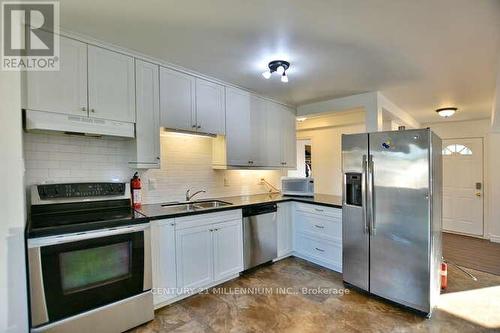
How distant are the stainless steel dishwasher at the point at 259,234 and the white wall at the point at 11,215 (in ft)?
6.83

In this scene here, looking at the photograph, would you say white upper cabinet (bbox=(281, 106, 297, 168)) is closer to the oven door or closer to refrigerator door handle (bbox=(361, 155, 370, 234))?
refrigerator door handle (bbox=(361, 155, 370, 234))

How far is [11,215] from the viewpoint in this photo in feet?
5.51

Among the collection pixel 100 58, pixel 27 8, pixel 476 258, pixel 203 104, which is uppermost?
pixel 27 8

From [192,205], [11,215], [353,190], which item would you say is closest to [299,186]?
[353,190]

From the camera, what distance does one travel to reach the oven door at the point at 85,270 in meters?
1.77

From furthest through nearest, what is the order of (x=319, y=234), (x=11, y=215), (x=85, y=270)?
(x=319, y=234) → (x=85, y=270) → (x=11, y=215)

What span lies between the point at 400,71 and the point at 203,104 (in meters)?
2.28

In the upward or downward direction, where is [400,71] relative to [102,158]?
upward

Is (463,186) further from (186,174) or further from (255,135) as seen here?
(186,174)

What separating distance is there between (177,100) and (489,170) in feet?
20.0

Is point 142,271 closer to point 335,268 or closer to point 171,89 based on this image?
point 171,89

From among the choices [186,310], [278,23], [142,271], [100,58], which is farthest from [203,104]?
[186,310]

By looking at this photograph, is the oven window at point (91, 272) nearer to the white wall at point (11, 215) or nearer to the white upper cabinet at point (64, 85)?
the white wall at point (11, 215)

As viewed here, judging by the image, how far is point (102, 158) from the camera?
2.62 m
